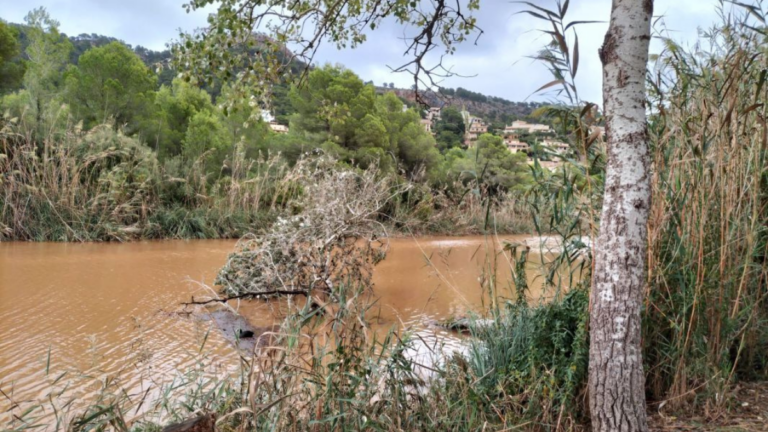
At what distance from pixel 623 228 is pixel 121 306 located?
408 cm

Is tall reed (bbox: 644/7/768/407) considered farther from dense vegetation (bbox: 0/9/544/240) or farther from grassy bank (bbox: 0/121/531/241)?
grassy bank (bbox: 0/121/531/241)

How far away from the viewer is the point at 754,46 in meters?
3.04

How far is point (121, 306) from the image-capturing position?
4.49 metres

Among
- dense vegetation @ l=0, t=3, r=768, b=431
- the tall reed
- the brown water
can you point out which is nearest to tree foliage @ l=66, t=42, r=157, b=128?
the brown water

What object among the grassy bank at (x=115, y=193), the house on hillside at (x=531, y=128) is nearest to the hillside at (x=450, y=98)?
the house on hillside at (x=531, y=128)

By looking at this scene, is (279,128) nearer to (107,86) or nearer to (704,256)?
(107,86)

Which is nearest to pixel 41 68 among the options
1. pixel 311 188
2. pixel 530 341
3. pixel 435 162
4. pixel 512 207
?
pixel 435 162

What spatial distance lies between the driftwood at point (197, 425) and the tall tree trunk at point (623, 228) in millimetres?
1373

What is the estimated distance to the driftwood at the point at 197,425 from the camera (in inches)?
67.9

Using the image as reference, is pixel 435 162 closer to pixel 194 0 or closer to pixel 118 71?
pixel 118 71

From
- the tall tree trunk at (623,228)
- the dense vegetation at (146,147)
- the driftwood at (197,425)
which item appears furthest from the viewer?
the dense vegetation at (146,147)

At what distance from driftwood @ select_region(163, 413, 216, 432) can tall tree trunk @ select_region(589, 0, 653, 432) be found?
1.37 meters

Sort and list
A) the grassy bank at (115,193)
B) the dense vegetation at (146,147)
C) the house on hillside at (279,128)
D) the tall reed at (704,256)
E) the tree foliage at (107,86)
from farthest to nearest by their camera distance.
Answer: the house on hillside at (279,128)
the tree foliage at (107,86)
the dense vegetation at (146,147)
the grassy bank at (115,193)
the tall reed at (704,256)

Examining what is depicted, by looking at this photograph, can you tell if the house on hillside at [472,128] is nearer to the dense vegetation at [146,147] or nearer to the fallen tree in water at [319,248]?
the dense vegetation at [146,147]
